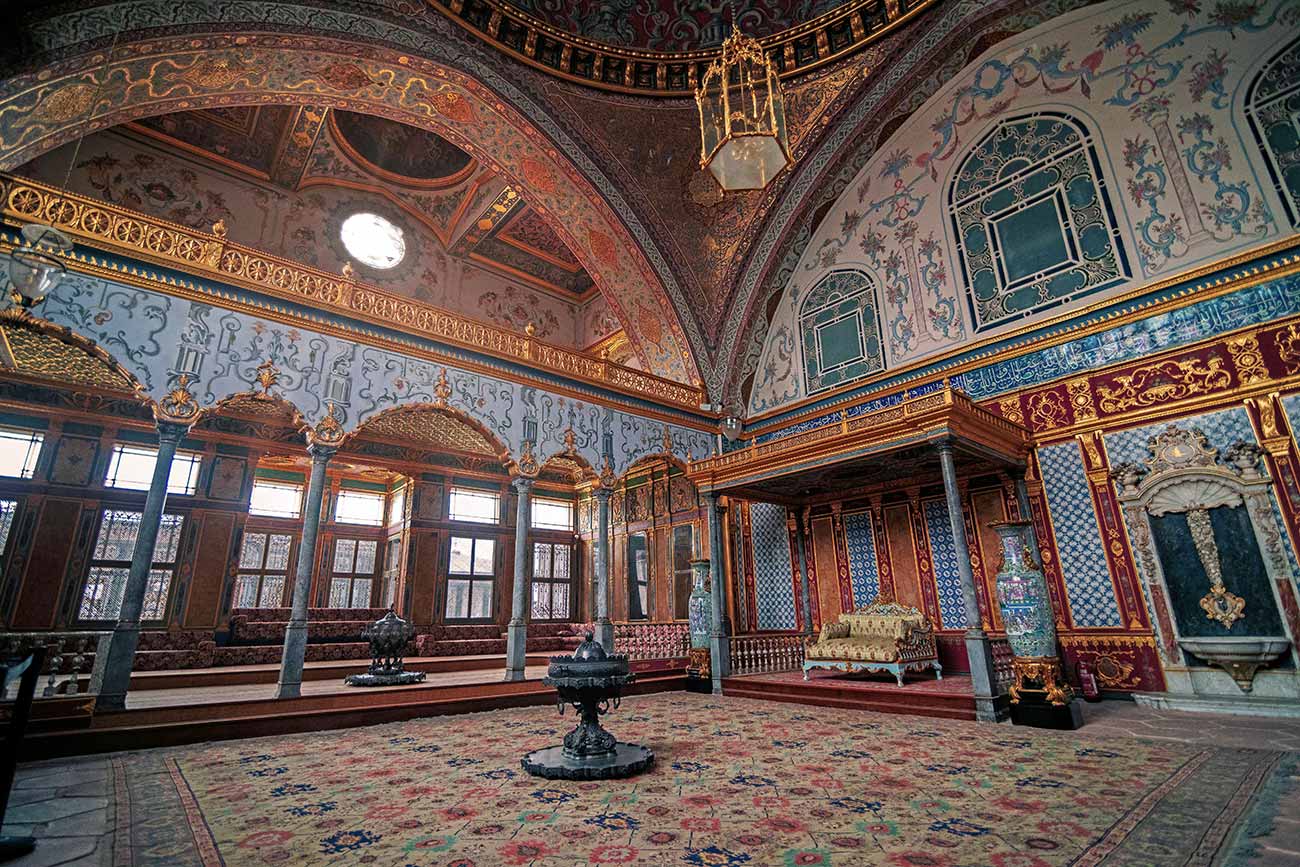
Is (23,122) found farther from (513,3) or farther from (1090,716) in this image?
(1090,716)

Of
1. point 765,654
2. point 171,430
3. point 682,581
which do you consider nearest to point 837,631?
point 765,654

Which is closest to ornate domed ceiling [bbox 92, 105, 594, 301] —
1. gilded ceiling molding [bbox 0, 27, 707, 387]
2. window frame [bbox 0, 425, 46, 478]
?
gilded ceiling molding [bbox 0, 27, 707, 387]

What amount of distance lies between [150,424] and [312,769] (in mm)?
8543

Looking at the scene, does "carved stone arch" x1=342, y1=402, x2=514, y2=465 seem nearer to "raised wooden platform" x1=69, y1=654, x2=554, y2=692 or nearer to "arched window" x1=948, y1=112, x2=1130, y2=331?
"raised wooden platform" x1=69, y1=654, x2=554, y2=692

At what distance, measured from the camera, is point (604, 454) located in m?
9.44

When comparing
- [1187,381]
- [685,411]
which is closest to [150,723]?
[685,411]

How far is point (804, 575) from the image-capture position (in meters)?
9.95

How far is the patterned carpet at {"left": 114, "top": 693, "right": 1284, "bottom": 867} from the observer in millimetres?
2537

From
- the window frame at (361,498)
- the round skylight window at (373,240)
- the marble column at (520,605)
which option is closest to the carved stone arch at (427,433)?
the marble column at (520,605)

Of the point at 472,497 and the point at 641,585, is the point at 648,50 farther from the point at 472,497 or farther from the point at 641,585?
the point at 641,585

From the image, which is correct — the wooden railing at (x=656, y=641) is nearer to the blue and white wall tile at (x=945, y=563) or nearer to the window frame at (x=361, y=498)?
the blue and white wall tile at (x=945, y=563)

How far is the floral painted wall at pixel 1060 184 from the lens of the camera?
6699mm

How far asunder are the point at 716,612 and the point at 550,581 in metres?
6.19

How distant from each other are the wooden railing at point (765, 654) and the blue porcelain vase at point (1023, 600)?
400 cm
